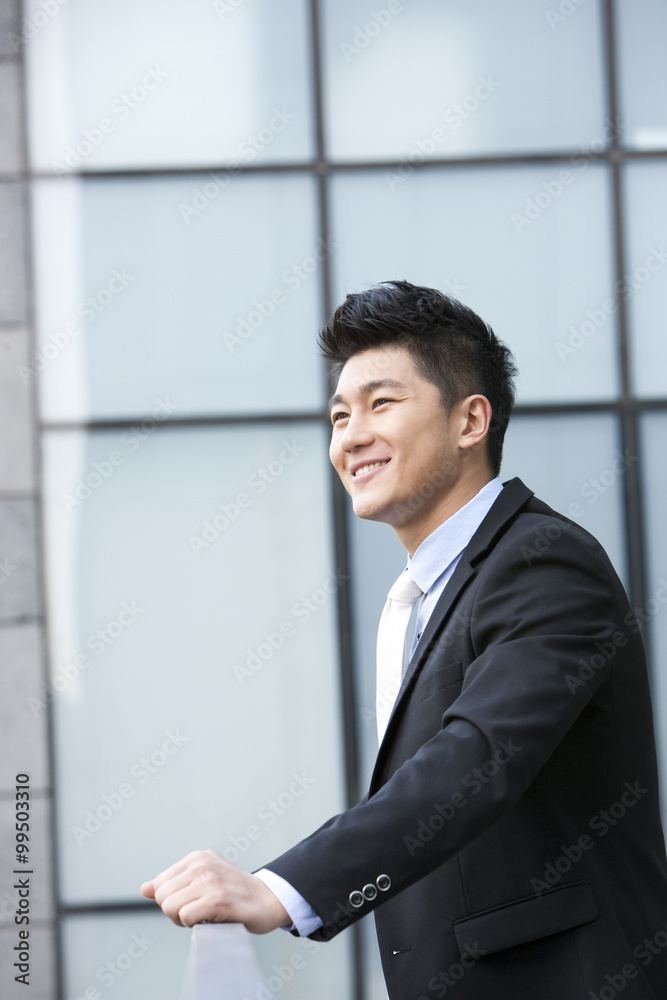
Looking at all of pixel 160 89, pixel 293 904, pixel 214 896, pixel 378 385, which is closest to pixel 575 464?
pixel 378 385

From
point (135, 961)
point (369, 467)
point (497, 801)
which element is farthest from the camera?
point (135, 961)

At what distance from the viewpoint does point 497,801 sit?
3.89 ft

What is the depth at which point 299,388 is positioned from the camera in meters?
3.89

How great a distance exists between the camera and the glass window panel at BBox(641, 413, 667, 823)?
3.92 metres

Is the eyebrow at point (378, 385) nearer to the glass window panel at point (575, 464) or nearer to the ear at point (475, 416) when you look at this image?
the ear at point (475, 416)

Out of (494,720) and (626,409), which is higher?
(626,409)

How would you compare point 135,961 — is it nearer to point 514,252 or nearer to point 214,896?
point 214,896

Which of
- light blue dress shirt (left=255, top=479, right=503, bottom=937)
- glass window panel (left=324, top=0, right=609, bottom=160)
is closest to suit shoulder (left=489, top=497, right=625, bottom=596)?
light blue dress shirt (left=255, top=479, right=503, bottom=937)

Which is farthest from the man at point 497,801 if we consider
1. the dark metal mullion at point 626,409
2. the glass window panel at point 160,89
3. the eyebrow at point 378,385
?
the glass window panel at point 160,89

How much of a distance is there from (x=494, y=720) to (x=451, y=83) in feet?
11.6

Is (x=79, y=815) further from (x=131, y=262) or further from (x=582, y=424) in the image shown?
(x=582, y=424)

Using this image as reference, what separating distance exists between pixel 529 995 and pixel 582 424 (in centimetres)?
290

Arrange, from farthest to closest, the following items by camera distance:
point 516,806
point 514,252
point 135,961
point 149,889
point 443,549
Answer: point 514,252, point 135,961, point 443,549, point 516,806, point 149,889

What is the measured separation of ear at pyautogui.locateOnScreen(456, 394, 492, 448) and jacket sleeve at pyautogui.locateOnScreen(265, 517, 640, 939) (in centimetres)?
41
